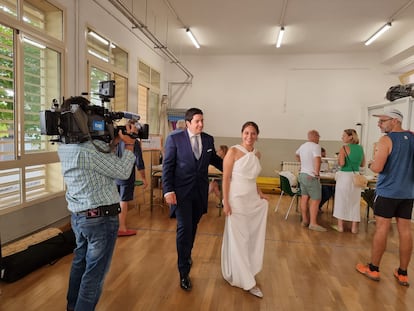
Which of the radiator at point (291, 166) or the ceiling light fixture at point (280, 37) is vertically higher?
the ceiling light fixture at point (280, 37)

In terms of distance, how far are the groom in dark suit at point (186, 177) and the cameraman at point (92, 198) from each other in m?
0.70

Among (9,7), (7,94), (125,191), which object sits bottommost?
(125,191)

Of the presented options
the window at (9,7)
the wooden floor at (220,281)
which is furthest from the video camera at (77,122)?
the window at (9,7)

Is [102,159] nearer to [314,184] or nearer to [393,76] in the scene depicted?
[314,184]

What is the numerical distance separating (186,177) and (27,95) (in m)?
2.46

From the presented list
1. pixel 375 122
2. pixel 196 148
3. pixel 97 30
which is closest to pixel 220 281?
pixel 196 148

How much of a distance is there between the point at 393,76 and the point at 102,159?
28.0ft

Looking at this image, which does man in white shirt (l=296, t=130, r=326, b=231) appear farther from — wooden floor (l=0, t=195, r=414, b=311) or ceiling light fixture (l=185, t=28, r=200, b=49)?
ceiling light fixture (l=185, t=28, r=200, b=49)

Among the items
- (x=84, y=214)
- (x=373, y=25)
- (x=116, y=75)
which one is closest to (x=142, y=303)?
(x=84, y=214)

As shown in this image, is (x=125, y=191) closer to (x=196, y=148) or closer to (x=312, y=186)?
(x=196, y=148)

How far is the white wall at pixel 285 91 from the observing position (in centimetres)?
775

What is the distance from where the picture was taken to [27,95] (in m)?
3.45

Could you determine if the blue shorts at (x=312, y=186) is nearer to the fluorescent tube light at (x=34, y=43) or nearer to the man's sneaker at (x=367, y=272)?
the man's sneaker at (x=367, y=272)

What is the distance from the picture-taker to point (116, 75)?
5.54 m
